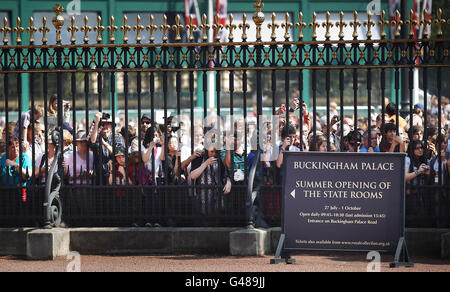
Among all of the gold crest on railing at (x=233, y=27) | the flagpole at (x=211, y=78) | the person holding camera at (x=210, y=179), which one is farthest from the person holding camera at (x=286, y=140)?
the flagpole at (x=211, y=78)

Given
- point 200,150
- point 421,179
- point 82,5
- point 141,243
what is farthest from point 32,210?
point 82,5

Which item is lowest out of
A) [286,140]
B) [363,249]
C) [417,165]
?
[363,249]

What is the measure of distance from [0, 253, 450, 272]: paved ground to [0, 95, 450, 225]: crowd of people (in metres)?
0.96

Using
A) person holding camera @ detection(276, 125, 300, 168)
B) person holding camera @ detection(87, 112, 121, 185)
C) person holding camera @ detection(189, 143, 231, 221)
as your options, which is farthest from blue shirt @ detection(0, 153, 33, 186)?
person holding camera @ detection(276, 125, 300, 168)

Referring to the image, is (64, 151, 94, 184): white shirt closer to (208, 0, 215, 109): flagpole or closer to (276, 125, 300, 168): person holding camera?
(276, 125, 300, 168): person holding camera

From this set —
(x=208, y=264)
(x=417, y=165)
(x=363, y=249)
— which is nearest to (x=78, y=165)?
(x=208, y=264)

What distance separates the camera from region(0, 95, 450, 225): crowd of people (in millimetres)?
11164

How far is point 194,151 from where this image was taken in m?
11.6

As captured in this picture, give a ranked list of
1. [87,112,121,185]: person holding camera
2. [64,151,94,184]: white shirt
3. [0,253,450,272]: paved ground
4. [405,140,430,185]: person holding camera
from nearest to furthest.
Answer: [0,253,450,272]: paved ground < [405,140,430,185]: person holding camera < [87,112,121,185]: person holding camera < [64,151,94,184]: white shirt

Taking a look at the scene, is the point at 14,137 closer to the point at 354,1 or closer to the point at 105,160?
the point at 105,160

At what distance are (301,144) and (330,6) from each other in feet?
60.4

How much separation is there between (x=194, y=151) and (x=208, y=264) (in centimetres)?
171

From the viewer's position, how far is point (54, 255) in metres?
11.0

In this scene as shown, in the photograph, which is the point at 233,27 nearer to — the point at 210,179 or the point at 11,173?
the point at 210,179
